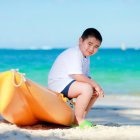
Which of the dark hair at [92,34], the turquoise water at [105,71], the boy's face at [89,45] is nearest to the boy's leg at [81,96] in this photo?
the boy's face at [89,45]

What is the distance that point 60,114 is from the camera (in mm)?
3062

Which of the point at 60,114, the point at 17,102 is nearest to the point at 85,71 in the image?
the point at 60,114

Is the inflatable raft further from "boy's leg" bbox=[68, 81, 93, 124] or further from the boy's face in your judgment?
the boy's face

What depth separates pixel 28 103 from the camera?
9.71 ft

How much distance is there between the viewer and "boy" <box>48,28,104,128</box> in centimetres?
305

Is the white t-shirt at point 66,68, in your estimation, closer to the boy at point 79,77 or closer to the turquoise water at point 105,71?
the boy at point 79,77

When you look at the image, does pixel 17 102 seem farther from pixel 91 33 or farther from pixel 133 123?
pixel 133 123

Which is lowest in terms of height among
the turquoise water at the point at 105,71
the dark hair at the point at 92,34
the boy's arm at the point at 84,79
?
the boy's arm at the point at 84,79

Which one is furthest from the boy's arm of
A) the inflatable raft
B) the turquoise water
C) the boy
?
the turquoise water

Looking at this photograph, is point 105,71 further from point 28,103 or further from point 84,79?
point 28,103

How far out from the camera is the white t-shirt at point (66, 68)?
10.2ft

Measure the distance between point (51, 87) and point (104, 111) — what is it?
178 centimetres

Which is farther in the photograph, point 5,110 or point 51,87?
point 51,87

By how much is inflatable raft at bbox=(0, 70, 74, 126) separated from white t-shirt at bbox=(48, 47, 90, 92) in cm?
13
